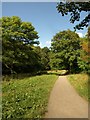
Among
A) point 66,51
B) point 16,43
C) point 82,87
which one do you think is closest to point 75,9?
point 82,87

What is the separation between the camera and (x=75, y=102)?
12.1m

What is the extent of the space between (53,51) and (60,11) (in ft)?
162

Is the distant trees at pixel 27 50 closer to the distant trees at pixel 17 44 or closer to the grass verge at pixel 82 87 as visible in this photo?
the distant trees at pixel 17 44

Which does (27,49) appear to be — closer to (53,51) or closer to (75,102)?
(53,51)

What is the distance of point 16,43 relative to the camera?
35.5 meters

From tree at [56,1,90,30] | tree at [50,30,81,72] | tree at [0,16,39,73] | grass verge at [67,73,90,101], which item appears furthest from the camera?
tree at [50,30,81,72]

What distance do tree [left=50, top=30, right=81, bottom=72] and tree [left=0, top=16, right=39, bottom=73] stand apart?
13.8 m

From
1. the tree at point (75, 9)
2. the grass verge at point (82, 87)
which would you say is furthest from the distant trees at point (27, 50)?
the tree at point (75, 9)

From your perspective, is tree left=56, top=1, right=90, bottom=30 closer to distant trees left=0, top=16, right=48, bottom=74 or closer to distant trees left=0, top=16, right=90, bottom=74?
distant trees left=0, top=16, right=90, bottom=74

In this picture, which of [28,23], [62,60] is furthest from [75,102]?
[62,60]

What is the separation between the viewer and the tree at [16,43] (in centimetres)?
3247

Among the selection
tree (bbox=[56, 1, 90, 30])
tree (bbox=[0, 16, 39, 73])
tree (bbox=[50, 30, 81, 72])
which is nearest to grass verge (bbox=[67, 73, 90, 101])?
tree (bbox=[56, 1, 90, 30])

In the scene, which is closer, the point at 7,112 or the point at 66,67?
the point at 7,112

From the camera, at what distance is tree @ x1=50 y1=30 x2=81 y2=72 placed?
5403cm
